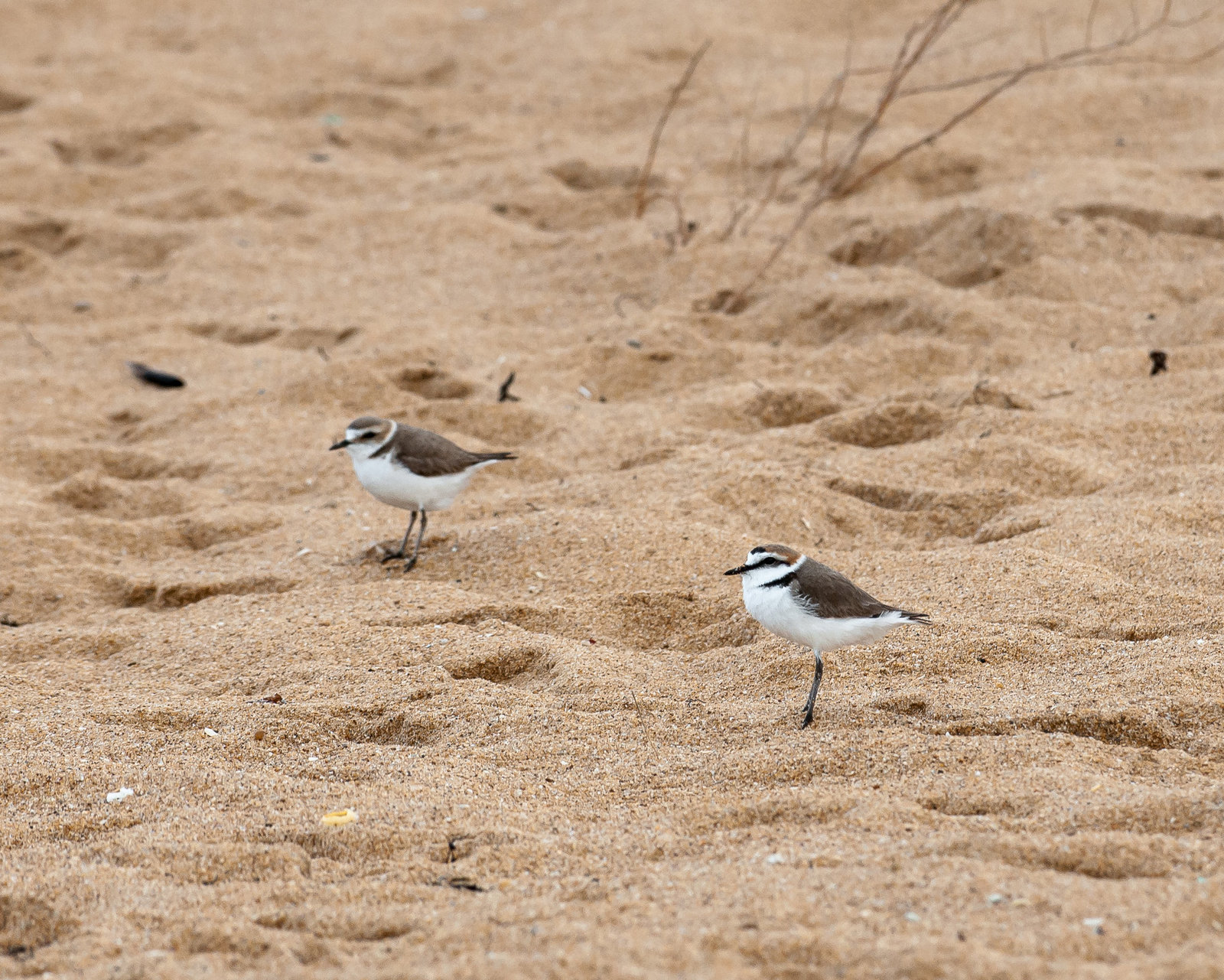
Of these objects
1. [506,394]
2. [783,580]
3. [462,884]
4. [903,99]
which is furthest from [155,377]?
[903,99]

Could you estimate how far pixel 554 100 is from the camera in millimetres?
9250

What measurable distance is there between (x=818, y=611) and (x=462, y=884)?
1236 millimetres

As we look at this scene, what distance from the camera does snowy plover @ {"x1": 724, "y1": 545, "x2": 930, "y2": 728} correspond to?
→ 3447 millimetres

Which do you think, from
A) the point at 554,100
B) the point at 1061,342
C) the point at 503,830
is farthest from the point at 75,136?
the point at 503,830

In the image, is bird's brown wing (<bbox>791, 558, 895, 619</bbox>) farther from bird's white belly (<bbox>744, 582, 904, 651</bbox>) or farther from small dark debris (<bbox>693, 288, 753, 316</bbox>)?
small dark debris (<bbox>693, 288, 753, 316</bbox>)

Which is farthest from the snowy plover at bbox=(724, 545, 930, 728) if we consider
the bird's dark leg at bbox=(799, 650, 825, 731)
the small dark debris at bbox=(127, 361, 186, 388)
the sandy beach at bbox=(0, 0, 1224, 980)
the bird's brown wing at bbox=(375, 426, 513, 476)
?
the small dark debris at bbox=(127, 361, 186, 388)

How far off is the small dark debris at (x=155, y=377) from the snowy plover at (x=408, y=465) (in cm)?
184

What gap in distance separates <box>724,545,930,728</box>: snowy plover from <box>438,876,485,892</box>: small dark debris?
1.11 meters

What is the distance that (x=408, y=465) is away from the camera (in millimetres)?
4699

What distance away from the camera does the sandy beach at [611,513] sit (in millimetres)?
2621

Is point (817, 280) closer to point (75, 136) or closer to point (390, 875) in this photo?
point (390, 875)

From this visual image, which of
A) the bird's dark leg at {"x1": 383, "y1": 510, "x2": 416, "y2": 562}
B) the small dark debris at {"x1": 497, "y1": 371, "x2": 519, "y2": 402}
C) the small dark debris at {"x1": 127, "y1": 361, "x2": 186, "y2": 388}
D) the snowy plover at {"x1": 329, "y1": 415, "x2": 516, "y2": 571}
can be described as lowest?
the small dark debris at {"x1": 127, "y1": 361, "x2": 186, "y2": 388}

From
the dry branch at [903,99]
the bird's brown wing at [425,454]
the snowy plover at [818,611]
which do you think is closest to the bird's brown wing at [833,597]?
the snowy plover at [818,611]

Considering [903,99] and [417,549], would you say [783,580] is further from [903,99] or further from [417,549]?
[903,99]
